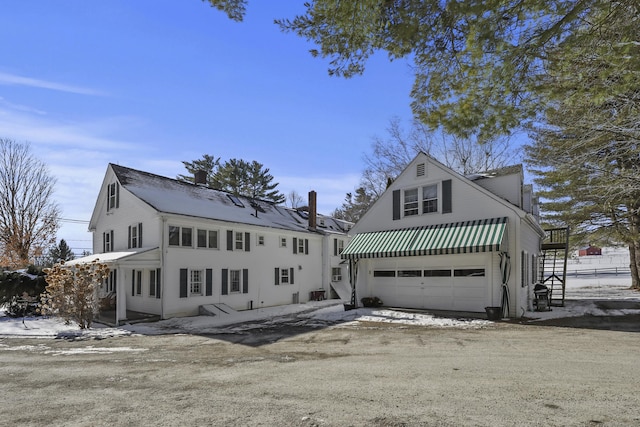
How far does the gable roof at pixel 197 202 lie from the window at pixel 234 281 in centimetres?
281

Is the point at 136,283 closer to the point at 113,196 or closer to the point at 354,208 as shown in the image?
the point at 113,196

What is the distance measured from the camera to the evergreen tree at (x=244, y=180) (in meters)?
44.6

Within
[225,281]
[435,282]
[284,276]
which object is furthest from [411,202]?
[225,281]

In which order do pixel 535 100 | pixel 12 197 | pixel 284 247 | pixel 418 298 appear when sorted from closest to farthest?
pixel 535 100, pixel 418 298, pixel 284 247, pixel 12 197

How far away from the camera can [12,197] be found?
96.4 ft

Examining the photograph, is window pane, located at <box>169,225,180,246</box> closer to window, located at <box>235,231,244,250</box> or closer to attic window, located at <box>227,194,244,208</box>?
window, located at <box>235,231,244,250</box>

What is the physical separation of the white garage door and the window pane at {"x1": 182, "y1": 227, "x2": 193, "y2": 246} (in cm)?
935

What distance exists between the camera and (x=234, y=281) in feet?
70.5

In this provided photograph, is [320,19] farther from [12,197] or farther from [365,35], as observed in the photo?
[12,197]

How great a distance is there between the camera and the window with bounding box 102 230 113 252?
22281 mm

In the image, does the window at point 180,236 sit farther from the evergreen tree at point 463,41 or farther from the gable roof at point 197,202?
the evergreen tree at point 463,41

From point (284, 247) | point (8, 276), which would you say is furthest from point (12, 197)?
point (284, 247)

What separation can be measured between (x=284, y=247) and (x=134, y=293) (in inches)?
353

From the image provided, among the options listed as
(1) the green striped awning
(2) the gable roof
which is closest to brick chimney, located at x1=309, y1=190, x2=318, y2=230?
(2) the gable roof
